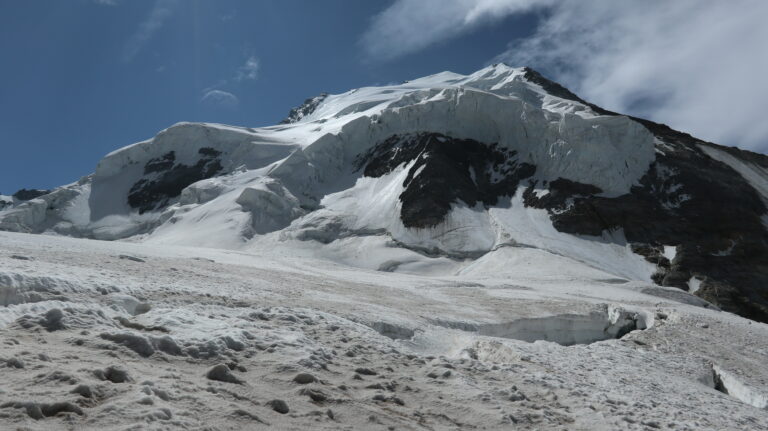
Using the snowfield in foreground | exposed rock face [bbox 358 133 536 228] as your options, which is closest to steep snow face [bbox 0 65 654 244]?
exposed rock face [bbox 358 133 536 228]

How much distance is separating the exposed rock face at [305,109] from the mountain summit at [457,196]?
252 feet

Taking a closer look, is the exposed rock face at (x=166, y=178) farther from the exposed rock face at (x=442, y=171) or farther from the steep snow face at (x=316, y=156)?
the exposed rock face at (x=442, y=171)

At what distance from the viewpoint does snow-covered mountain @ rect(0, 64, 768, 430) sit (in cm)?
770

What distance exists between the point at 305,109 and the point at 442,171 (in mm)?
109554

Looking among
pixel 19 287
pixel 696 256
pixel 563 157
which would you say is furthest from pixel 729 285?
pixel 19 287

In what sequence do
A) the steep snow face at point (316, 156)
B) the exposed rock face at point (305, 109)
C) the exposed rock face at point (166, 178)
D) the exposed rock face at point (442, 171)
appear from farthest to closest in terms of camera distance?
the exposed rock face at point (305, 109)
the exposed rock face at point (166, 178)
the steep snow face at point (316, 156)
the exposed rock face at point (442, 171)

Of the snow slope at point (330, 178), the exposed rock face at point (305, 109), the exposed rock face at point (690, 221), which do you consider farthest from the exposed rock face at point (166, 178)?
the exposed rock face at point (305, 109)

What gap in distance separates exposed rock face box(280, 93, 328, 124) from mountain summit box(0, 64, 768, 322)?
7674 cm

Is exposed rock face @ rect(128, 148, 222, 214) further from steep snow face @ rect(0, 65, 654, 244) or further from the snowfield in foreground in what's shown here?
the snowfield in foreground

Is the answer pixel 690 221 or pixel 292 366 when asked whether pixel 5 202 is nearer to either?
pixel 690 221

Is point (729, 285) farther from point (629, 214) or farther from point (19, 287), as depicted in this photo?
point (19, 287)

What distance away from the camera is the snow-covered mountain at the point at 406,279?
770 cm

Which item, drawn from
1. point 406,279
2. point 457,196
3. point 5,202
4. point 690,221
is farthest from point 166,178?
point 690,221

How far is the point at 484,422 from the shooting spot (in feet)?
25.3
